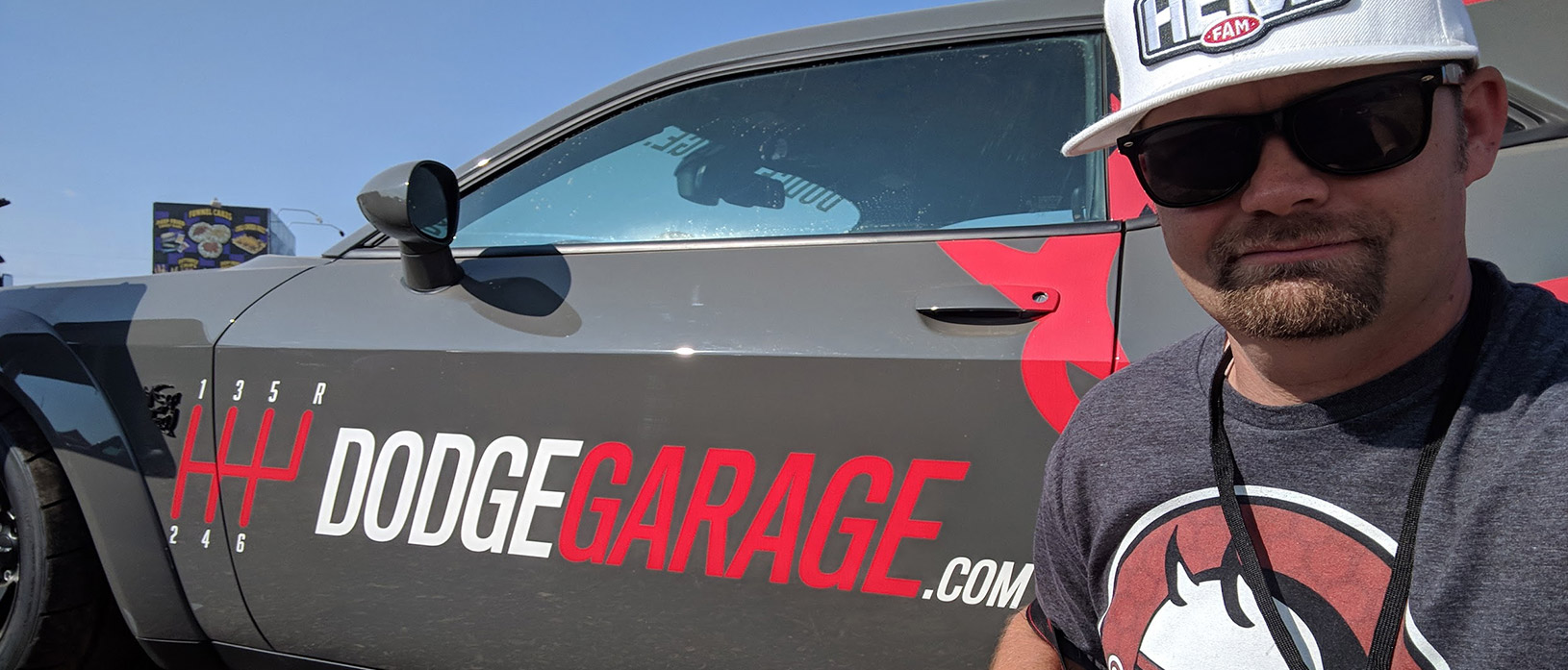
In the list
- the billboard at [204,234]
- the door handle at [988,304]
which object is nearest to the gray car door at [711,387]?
the door handle at [988,304]

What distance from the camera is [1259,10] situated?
0.80 m

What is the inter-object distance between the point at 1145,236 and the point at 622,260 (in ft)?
3.13

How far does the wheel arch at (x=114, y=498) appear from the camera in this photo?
6.16 feet

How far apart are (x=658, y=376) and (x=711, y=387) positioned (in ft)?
0.33

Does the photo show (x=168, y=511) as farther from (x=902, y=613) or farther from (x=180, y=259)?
(x=180, y=259)

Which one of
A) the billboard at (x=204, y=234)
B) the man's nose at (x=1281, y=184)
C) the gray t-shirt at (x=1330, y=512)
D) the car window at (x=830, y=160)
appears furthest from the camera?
the billboard at (x=204, y=234)

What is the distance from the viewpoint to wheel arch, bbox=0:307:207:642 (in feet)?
6.16

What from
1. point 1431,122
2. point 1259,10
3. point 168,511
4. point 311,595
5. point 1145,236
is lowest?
point 311,595

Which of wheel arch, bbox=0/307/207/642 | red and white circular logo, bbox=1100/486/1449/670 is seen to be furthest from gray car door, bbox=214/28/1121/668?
red and white circular logo, bbox=1100/486/1449/670

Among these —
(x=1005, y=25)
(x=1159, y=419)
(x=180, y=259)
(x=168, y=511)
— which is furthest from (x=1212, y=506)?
(x=180, y=259)

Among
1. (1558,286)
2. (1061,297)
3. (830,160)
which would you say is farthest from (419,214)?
(1558,286)

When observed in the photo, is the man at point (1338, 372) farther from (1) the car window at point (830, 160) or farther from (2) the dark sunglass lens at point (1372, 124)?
(1) the car window at point (830, 160)

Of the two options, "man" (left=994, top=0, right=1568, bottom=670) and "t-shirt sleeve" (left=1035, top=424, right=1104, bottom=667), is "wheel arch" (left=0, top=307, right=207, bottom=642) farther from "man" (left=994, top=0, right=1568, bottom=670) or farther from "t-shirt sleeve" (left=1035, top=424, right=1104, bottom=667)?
"man" (left=994, top=0, right=1568, bottom=670)

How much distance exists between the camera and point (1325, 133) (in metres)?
0.81
